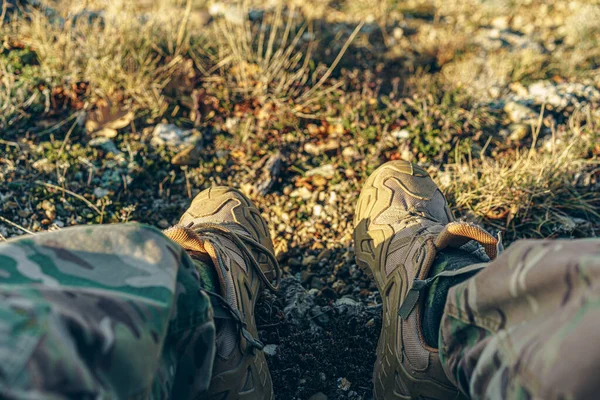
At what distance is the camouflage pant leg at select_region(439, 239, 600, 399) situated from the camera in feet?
3.41

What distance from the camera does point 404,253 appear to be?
2.46 m

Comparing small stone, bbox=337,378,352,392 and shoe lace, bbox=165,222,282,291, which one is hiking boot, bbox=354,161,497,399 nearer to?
small stone, bbox=337,378,352,392

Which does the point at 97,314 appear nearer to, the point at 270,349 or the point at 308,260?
the point at 270,349

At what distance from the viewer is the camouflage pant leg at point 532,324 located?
1.04m

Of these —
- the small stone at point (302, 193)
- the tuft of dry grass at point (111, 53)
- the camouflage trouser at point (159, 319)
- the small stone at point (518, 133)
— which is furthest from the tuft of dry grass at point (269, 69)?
the camouflage trouser at point (159, 319)

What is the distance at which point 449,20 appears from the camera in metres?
5.08

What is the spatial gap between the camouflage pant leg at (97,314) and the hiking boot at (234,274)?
1.17ft

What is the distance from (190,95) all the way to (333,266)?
170cm

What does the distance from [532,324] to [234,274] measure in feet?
4.27

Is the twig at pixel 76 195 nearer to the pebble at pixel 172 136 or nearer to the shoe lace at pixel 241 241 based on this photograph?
the pebble at pixel 172 136

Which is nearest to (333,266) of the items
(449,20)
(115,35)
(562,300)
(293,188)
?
(293,188)

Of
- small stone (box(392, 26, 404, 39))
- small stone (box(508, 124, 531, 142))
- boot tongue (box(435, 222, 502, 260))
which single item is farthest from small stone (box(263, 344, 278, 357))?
small stone (box(392, 26, 404, 39))

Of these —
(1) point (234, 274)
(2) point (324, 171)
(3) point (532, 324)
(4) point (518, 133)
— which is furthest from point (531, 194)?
(3) point (532, 324)

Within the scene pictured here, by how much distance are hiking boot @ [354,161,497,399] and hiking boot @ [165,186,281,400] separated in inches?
20.2
